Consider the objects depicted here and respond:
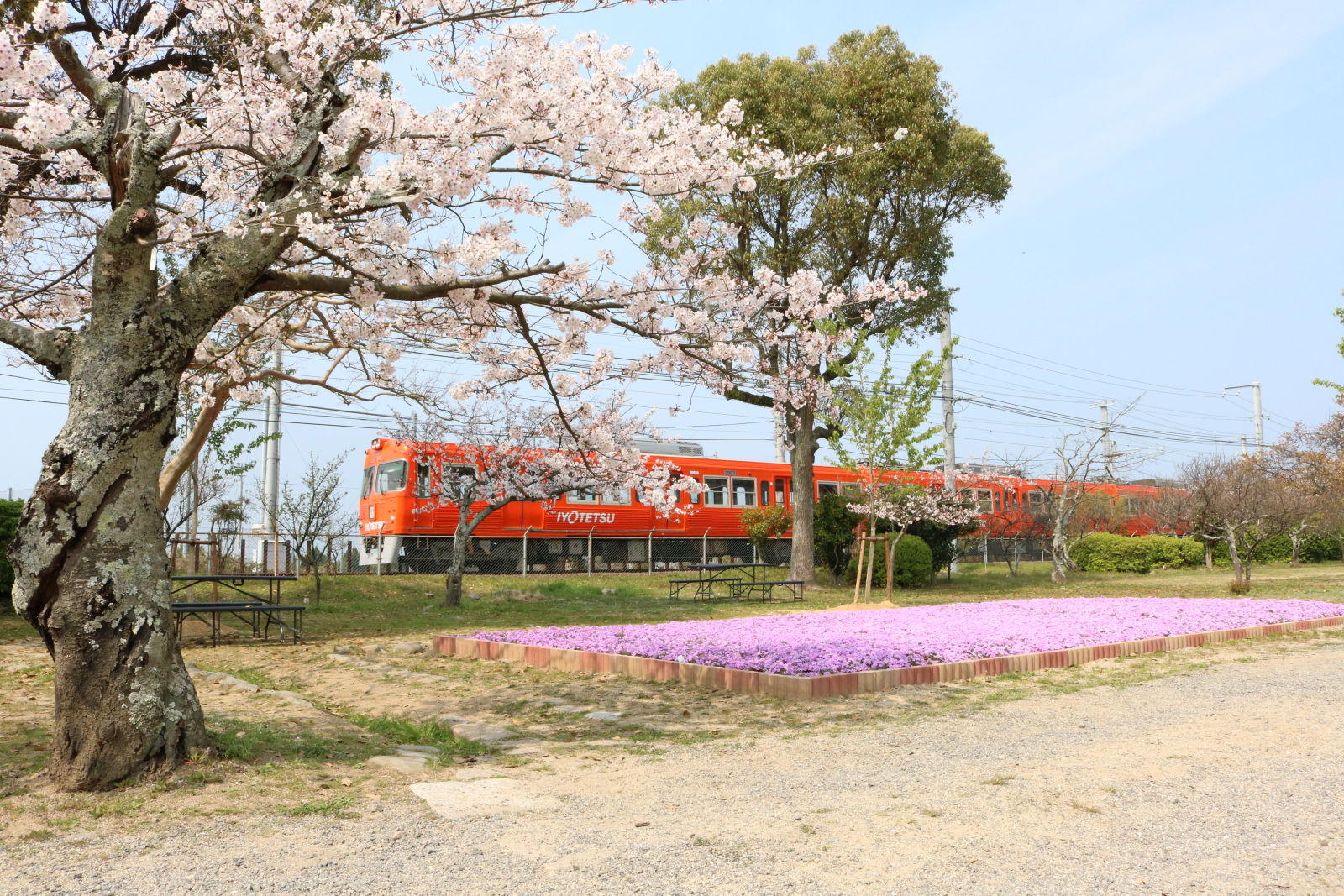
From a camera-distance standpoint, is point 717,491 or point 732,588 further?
point 717,491

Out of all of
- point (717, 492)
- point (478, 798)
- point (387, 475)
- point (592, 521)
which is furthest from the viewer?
point (717, 492)

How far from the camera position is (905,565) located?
21.9 m

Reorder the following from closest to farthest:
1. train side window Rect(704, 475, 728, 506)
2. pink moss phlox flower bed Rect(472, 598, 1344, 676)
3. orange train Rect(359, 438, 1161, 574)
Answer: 1. pink moss phlox flower bed Rect(472, 598, 1344, 676)
2. orange train Rect(359, 438, 1161, 574)
3. train side window Rect(704, 475, 728, 506)

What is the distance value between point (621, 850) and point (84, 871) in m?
1.85

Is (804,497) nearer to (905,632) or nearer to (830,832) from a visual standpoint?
(905,632)

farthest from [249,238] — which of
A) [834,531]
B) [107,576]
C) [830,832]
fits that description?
[834,531]

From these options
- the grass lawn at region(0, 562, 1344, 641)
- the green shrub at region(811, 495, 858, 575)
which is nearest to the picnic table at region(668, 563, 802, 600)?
the grass lawn at region(0, 562, 1344, 641)

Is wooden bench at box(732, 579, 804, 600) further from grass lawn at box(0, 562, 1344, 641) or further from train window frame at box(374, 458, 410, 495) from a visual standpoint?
train window frame at box(374, 458, 410, 495)

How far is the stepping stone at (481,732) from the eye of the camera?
18.9 feet

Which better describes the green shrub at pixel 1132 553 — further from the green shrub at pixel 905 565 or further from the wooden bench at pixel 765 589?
the wooden bench at pixel 765 589

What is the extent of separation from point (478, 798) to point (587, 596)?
1501 cm

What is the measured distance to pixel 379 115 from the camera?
18.6 feet

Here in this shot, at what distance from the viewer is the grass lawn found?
13.5 m

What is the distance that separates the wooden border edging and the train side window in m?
16.6
